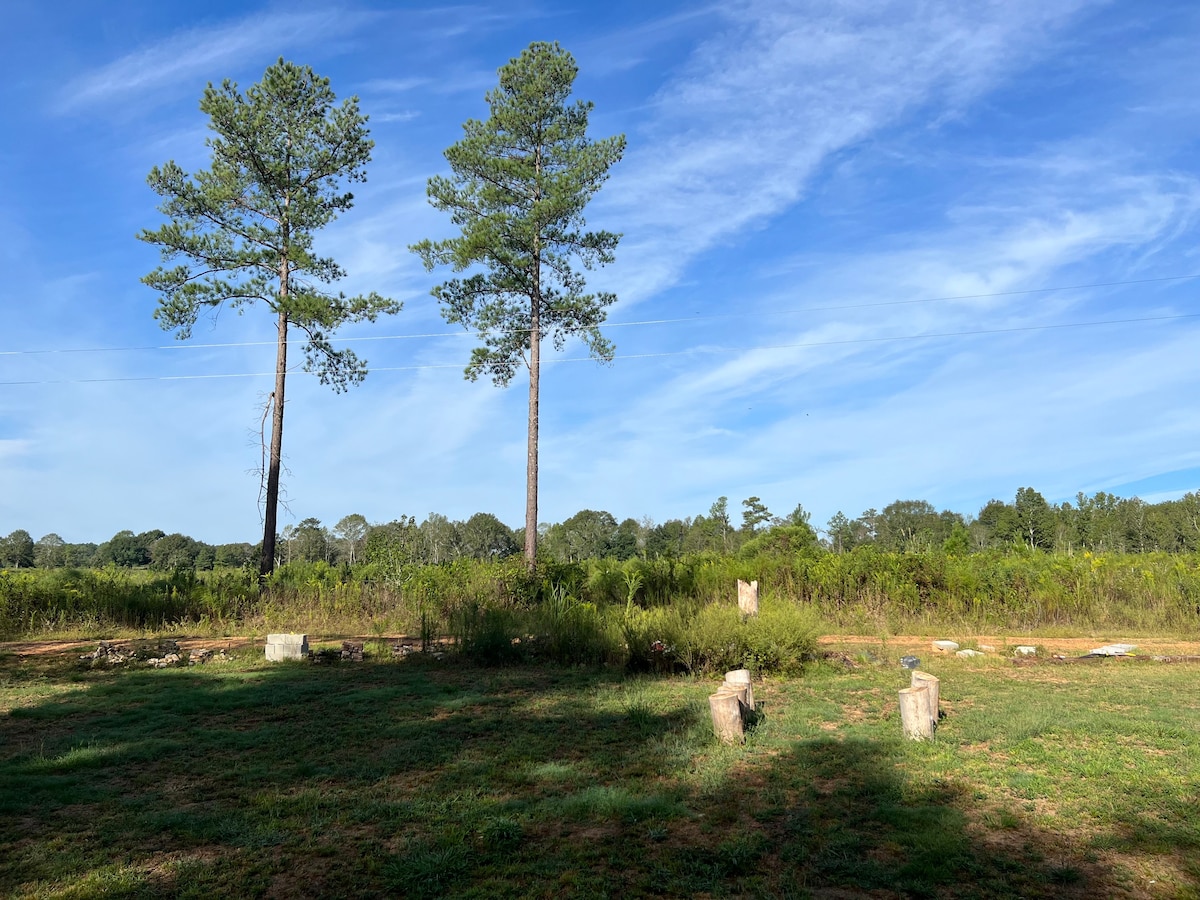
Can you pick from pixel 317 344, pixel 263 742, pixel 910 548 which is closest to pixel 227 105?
pixel 317 344

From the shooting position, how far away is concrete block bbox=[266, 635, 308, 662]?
9.86m

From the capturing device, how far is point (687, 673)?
27.9ft

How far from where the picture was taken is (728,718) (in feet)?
18.4

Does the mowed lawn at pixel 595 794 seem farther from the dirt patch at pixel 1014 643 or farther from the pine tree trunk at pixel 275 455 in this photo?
the pine tree trunk at pixel 275 455

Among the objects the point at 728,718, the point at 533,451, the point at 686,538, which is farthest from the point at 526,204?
the point at 686,538

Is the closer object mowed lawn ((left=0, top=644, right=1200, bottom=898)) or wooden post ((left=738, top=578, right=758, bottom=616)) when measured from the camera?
mowed lawn ((left=0, top=644, right=1200, bottom=898))

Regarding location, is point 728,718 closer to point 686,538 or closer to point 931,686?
point 931,686

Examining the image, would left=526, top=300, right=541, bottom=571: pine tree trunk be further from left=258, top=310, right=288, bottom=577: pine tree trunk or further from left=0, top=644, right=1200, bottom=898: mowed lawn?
left=0, top=644, right=1200, bottom=898: mowed lawn

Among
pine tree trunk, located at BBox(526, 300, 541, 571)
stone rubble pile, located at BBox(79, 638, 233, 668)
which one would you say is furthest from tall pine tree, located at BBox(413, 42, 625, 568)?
stone rubble pile, located at BBox(79, 638, 233, 668)

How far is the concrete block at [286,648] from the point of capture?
388 inches

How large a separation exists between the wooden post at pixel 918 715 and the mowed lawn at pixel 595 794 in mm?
120

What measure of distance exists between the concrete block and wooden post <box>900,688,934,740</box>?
7.37 m

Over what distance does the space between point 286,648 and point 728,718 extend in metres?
6.53

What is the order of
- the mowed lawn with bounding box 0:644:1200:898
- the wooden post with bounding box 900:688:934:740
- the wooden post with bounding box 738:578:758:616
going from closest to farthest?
1. the mowed lawn with bounding box 0:644:1200:898
2. the wooden post with bounding box 900:688:934:740
3. the wooden post with bounding box 738:578:758:616
